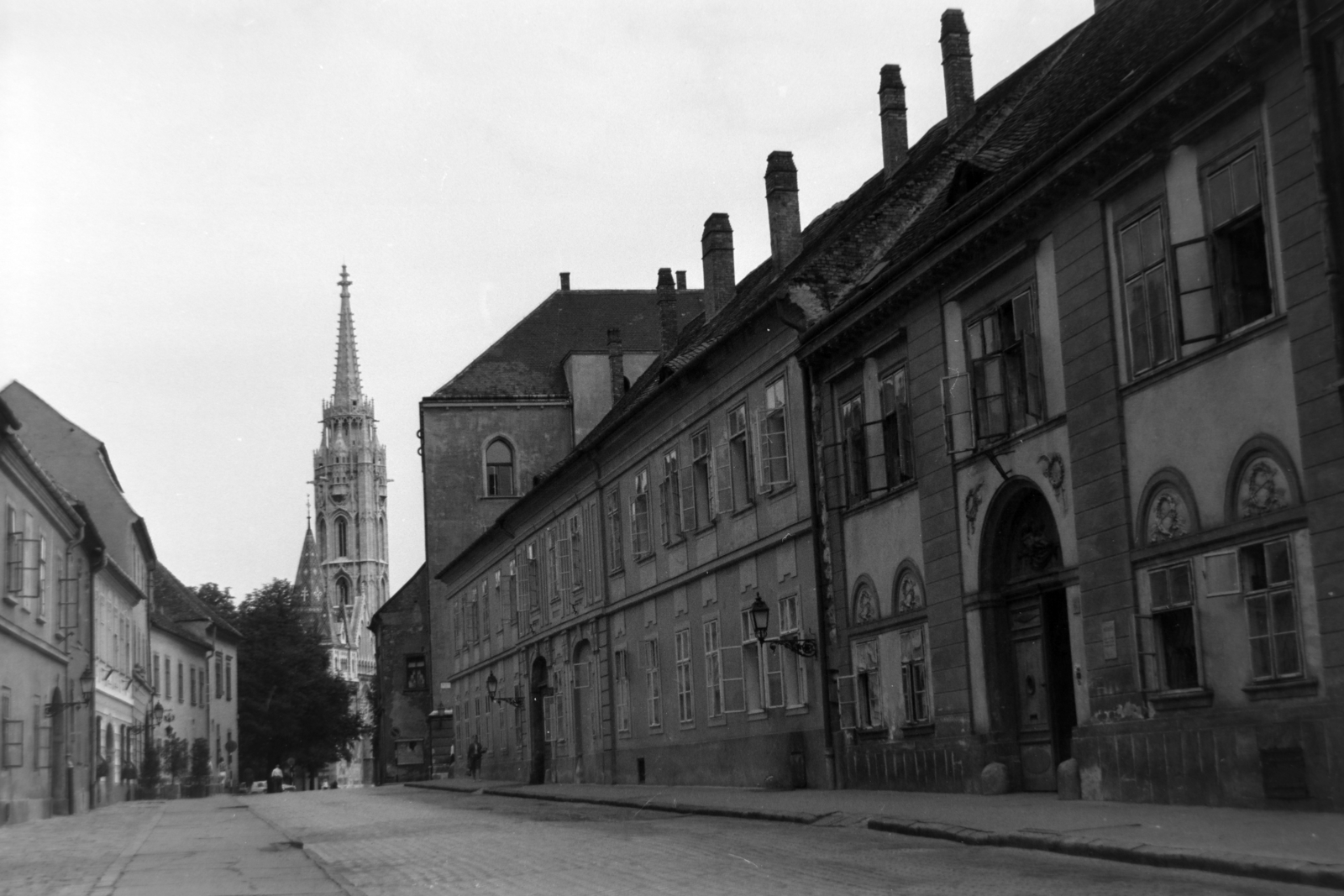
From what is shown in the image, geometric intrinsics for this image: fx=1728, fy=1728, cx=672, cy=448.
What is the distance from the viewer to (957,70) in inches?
1224

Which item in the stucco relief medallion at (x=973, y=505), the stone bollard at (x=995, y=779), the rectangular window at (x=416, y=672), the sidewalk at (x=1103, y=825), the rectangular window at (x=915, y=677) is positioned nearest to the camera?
the sidewalk at (x=1103, y=825)

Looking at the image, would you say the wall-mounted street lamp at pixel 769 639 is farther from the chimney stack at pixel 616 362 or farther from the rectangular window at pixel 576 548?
the chimney stack at pixel 616 362

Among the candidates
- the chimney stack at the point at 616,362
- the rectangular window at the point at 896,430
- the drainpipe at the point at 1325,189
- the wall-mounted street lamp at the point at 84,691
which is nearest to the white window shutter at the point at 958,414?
the rectangular window at the point at 896,430

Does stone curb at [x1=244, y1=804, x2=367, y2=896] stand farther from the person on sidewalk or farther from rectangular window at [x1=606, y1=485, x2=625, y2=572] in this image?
the person on sidewalk

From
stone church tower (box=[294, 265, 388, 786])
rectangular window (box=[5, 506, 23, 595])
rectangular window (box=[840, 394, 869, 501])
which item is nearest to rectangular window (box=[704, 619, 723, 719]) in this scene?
rectangular window (box=[840, 394, 869, 501])

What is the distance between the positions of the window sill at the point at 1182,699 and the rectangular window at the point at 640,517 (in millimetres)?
20516

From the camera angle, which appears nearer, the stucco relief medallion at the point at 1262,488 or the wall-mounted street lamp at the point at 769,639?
the stucco relief medallion at the point at 1262,488

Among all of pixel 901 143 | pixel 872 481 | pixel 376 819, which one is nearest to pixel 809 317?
pixel 872 481

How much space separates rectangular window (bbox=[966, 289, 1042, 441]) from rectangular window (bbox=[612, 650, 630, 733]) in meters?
18.9

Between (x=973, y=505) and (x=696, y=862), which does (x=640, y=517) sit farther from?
(x=696, y=862)

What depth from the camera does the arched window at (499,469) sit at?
62.6 metres

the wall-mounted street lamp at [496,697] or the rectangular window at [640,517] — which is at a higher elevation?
the rectangular window at [640,517]

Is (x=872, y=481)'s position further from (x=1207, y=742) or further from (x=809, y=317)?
(x=1207, y=742)

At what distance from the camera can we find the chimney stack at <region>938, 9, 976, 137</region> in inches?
1202
